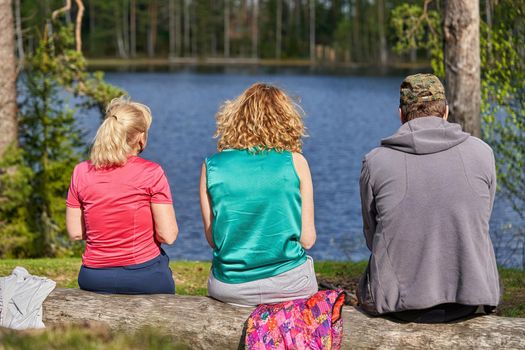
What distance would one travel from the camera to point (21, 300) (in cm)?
552

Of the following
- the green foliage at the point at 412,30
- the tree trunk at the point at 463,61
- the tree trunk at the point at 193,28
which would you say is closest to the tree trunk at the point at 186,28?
the tree trunk at the point at 193,28

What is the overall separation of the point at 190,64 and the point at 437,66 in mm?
93160

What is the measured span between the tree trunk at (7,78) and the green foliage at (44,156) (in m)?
0.30

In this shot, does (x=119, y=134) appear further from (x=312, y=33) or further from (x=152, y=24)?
(x=312, y=33)

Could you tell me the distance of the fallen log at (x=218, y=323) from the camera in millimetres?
4949

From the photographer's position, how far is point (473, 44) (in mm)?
9375

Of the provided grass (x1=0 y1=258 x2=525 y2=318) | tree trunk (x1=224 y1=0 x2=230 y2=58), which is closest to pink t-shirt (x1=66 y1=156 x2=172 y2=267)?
grass (x1=0 y1=258 x2=525 y2=318)

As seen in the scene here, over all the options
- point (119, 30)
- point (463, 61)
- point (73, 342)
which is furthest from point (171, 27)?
point (73, 342)

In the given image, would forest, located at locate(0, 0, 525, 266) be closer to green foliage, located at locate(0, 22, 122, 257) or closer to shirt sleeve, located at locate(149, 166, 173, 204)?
green foliage, located at locate(0, 22, 122, 257)

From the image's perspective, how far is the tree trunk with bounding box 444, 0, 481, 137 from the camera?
30.1 ft

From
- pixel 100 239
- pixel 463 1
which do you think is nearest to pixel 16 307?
pixel 100 239

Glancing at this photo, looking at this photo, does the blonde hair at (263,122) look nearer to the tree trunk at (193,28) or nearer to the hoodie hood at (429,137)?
the hoodie hood at (429,137)

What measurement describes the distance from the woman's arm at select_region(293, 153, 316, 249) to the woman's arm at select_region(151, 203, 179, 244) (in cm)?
87

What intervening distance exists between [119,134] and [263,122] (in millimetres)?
918
